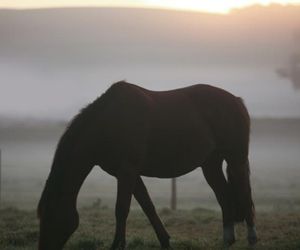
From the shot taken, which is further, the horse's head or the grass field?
the grass field

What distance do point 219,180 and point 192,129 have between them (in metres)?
1.13

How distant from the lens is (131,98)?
24.5 feet

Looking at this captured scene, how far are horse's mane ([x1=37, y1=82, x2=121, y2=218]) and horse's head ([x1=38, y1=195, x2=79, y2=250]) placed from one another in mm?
59

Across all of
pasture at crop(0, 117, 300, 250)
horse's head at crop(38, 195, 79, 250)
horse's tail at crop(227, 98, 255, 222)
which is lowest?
pasture at crop(0, 117, 300, 250)

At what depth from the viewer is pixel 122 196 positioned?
714cm

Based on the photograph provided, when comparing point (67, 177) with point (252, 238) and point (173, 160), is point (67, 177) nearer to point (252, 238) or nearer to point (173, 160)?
point (173, 160)

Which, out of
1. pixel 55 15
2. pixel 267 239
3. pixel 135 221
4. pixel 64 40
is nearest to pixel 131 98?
pixel 267 239

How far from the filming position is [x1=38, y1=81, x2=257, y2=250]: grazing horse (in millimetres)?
6770

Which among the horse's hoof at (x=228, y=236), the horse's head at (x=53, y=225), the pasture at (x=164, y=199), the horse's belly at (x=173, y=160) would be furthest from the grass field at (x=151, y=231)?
the horse's head at (x=53, y=225)

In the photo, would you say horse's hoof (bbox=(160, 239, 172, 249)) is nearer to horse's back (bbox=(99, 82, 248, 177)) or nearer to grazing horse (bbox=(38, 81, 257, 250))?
grazing horse (bbox=(38, 81, 257, 250))

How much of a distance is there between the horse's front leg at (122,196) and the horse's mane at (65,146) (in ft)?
2.35

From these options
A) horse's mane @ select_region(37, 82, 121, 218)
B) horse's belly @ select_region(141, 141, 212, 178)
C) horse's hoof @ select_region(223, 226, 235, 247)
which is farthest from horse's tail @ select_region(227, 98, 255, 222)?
horse's mane @ select_region(37, 82, 121, 218)

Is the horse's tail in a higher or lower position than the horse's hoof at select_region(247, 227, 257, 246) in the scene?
higher

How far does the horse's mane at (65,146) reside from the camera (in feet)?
21.8
